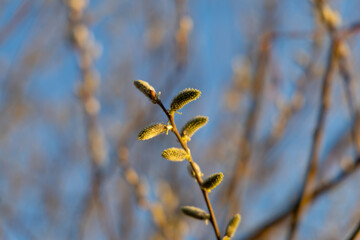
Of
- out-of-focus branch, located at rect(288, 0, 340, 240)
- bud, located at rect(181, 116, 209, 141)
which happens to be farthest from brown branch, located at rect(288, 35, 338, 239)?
bud, located at rect(181, 116, 209, 141)

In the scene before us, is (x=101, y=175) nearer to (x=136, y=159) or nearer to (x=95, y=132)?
(x=95, y=132)

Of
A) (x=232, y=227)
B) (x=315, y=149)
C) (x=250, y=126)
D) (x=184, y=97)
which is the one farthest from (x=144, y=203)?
(x=184, y=97)

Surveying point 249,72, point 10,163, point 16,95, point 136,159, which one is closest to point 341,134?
point 249,72

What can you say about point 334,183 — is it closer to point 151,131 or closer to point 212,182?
point 212,182

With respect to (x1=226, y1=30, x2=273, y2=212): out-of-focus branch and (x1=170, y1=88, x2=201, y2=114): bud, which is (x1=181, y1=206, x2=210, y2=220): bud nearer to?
(x1=170, y1=88, x2=201, y2=114): bud

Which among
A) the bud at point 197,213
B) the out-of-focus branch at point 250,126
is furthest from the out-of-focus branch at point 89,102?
the bud at point 197,213

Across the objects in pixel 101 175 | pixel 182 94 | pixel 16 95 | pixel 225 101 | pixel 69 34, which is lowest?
pixel 182 94

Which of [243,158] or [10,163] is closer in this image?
[243,158]
